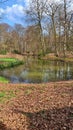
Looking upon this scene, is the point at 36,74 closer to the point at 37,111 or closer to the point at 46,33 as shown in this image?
the point at 37,111

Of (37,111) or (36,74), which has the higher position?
(37,111)

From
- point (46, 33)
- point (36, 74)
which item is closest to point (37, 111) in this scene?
point (36, 74)

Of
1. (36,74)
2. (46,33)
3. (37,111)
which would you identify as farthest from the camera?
(46,33)

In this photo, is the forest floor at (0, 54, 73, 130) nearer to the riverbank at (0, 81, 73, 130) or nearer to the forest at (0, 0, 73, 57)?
the riverbank at (0, 81, 73, 130)

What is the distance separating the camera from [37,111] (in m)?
8.30

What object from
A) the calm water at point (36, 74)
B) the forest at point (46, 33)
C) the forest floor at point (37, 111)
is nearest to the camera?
the forest floor at point (37, 111)

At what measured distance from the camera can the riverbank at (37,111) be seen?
23.3 feet

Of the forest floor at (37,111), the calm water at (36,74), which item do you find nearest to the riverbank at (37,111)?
the forest floor at (37,111)

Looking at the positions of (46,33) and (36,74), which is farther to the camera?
(46,33)

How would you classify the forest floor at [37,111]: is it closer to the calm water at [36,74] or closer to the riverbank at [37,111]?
the riverbank at [37,111]

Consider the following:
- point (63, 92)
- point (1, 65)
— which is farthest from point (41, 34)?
point (63, 92)

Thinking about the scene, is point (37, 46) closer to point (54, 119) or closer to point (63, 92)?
point (63, 92)

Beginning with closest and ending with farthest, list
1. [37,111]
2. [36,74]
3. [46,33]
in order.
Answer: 1. [37,111]
2. [36,74]
3. [46,33]

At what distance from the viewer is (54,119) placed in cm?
742
